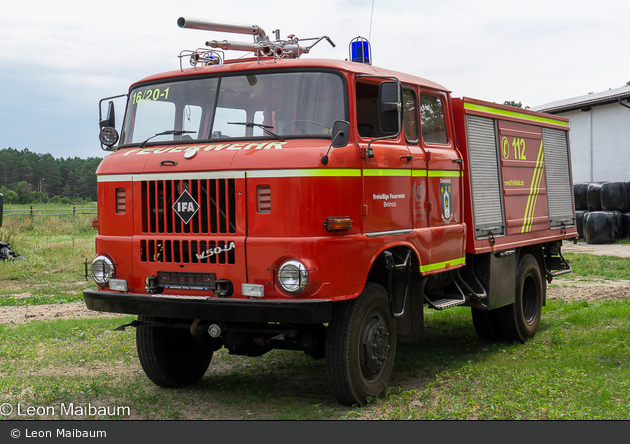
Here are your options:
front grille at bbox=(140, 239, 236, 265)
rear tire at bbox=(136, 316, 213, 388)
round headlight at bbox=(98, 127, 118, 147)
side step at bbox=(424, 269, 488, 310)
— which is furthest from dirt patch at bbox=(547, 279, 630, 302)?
round headlight at bbox=(98, 127, 118, 147)

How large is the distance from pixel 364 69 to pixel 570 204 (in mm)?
5520

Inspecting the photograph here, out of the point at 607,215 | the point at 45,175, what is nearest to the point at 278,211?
the point at 607,215

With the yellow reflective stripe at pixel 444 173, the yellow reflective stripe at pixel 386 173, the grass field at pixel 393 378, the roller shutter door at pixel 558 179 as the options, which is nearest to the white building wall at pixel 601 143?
the grass field at pixel 393 378

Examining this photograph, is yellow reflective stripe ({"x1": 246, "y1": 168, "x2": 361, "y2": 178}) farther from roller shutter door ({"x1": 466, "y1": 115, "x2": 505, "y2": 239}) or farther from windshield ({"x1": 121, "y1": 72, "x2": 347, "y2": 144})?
roller shutter door ({"x1": 466, "y1": 115, "x2": 505, "y2": 239})

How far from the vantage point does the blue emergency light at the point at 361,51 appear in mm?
6656

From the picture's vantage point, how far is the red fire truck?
17.1 feet

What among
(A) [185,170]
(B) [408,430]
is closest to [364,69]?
(A) [185,170]

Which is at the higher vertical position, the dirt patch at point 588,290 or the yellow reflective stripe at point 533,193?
the yellow reflective stripe at point 533,193

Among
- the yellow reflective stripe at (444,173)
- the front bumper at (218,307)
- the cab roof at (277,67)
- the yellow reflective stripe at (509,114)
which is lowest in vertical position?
the front bumper at (218,307)

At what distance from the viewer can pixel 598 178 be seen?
25.8 meters

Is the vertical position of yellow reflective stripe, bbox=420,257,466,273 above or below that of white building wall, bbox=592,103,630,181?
below

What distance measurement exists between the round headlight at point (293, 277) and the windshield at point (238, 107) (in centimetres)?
112

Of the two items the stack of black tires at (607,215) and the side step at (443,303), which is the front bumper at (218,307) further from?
the stack of black tires at (607,215)

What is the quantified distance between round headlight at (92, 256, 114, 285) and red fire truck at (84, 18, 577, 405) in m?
0.02
